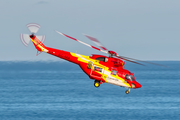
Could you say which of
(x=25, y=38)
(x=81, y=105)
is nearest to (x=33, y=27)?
(x=25, y=38)

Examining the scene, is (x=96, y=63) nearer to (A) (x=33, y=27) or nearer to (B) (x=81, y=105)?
(A) (x=33, y=27)

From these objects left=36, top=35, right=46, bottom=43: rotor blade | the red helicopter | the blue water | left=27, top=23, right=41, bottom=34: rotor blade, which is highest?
the blue water

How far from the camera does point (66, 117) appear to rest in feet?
334

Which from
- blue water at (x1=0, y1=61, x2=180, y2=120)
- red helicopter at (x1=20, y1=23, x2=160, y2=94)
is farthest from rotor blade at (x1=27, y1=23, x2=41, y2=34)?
blue water at (x1=0, y1=61, x2=180, y2=120)

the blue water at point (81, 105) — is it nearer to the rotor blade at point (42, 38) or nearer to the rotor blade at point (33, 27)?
the rotor blade at point (42, 38)

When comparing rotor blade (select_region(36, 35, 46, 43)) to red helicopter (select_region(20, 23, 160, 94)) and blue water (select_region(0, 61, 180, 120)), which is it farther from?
blue water (select_region(0, 61, 180, 120))

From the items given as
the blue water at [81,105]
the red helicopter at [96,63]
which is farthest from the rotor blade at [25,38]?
the blue water at [81,105]

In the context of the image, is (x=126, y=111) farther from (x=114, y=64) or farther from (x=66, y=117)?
(x=114, y=64)

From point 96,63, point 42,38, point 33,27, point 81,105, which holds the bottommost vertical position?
point 96,63

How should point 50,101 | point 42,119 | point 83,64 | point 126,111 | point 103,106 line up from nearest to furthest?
point 83,64
point 42,119
point 126,111
point 103,106
point 50,101

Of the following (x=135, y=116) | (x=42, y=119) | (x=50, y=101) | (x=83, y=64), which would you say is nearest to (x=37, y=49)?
(x=83, y=64)

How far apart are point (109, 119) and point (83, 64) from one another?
63.2 metres

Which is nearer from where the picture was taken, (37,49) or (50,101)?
(37,49)

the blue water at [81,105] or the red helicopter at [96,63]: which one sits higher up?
the blue water at [81,105]
